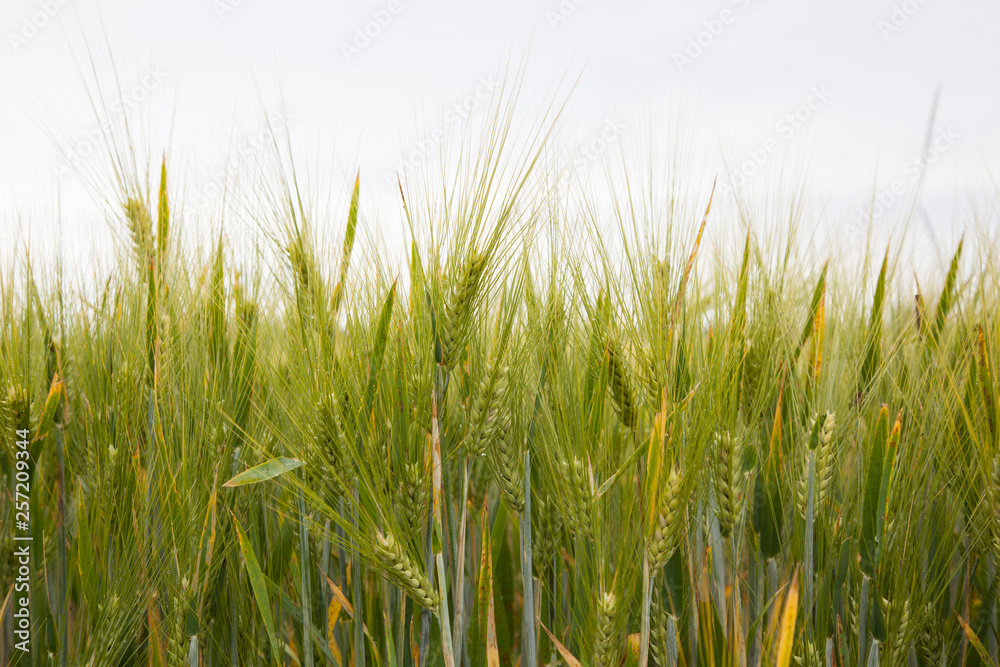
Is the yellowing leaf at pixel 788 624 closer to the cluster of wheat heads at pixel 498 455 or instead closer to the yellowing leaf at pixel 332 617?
the cluster of wheat heads at pixel 498 455

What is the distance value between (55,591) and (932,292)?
2018mm

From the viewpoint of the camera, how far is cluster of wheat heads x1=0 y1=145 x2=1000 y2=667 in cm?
85

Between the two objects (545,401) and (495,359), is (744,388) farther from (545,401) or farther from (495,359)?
(495,359)

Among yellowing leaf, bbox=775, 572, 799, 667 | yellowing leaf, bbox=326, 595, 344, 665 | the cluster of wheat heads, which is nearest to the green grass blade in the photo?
the cluster of wheat heads

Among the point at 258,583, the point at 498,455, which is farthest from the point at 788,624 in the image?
the point at 258,583

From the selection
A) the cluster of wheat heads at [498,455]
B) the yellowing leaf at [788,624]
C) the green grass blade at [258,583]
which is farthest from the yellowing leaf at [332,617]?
the yellowing leaf at [788,624]

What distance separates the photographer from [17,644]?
46.3 inches

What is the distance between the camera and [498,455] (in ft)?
3.25

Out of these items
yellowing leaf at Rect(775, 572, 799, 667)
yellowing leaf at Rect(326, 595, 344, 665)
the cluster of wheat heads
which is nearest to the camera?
yellowing leaf at Rect(775, 572, 799, 667)

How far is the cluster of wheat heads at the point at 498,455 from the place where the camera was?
849mm

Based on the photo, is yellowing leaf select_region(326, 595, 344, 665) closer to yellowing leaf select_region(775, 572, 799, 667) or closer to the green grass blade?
the green grass blade

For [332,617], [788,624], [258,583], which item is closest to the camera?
[788,624]

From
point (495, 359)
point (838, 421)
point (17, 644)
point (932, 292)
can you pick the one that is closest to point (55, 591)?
point (17, 644)

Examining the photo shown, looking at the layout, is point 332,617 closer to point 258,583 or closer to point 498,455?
point 258,583
